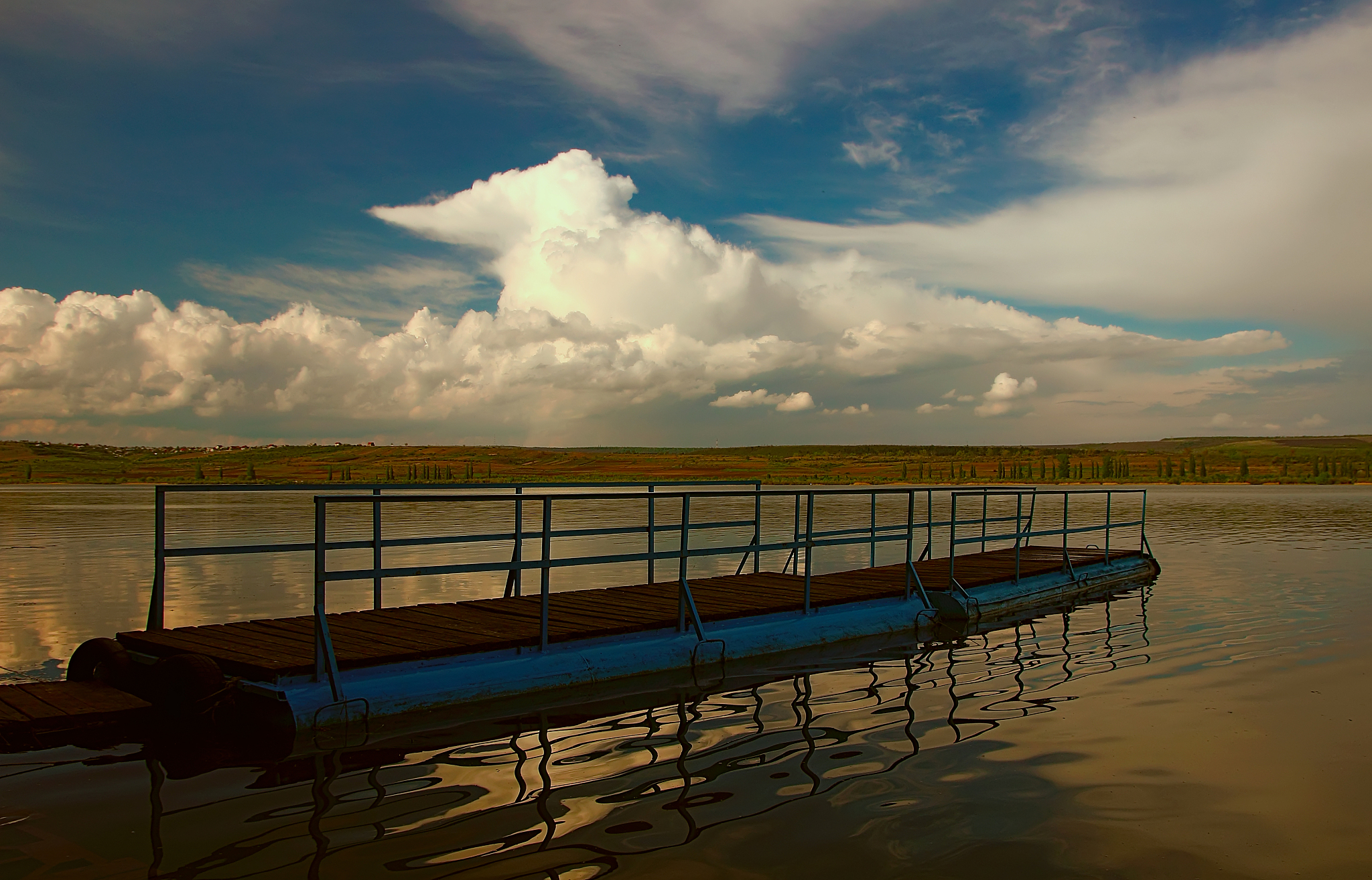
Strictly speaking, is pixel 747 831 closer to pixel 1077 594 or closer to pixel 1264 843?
pixel 1264 843

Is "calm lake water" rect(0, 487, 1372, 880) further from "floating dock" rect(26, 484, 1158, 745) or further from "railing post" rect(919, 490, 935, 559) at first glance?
"railing post" rect(919, 490, 935, 559)

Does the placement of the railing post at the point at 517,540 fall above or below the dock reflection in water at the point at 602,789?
above

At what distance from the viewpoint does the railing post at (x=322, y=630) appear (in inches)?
254

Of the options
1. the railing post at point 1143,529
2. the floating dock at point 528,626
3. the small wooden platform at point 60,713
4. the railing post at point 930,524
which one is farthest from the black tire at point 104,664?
the railing post at point 1143,529

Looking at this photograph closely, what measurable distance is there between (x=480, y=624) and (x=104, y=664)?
3081mm

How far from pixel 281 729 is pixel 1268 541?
25754mm

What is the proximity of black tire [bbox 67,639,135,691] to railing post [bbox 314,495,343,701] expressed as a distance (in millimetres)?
1766

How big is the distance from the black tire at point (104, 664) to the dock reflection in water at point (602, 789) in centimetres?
134

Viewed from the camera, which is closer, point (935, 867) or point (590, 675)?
point (935, 867)

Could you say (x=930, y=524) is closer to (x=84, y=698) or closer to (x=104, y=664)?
(x=104, y=664)

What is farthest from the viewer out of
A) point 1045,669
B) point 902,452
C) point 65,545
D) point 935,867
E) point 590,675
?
point 902,452

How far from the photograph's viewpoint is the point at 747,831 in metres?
4.96

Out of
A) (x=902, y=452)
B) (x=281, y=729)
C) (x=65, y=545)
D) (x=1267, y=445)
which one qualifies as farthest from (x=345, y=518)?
(x=1267, y=445)

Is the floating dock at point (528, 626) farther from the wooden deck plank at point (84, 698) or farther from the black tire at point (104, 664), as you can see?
Result: the wooden deck plank at point (84, 698)
